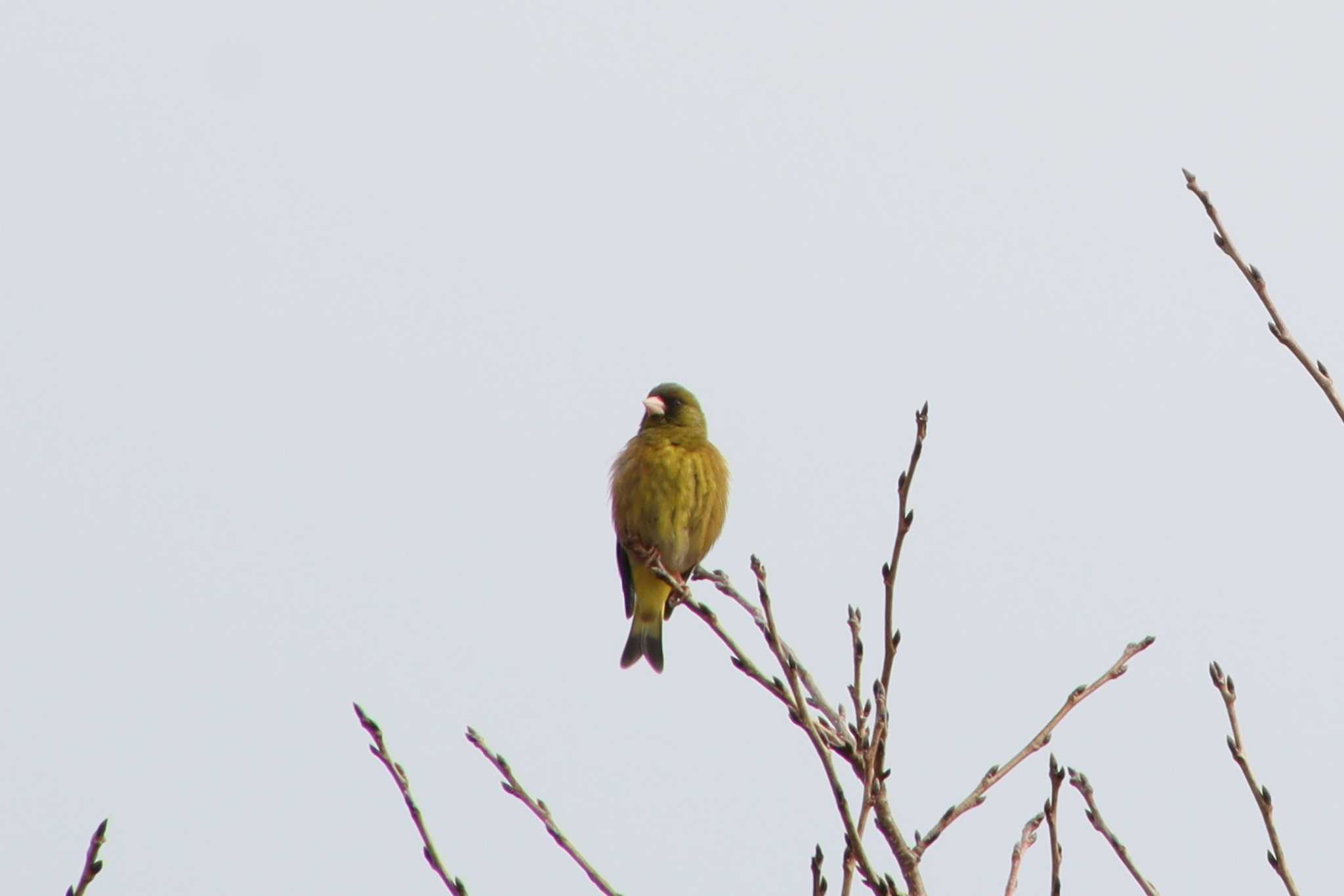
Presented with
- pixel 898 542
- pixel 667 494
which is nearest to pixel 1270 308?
pixel 898 542

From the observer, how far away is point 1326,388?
9.74 feet

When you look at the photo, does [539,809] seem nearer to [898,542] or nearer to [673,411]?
[898,542]

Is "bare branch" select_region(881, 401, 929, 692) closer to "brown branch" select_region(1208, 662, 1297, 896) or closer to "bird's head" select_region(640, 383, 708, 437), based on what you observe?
"brown branch" select_region(1208, 662, 1297, 896)

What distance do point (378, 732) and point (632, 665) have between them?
5392 mm

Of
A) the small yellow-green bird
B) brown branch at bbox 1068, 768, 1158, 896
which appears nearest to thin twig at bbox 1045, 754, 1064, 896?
brown branch at bbox 1068, 768, 1158, 896

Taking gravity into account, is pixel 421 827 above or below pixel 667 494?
below

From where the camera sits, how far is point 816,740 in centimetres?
312

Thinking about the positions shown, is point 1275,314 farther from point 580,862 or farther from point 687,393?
point 687,393

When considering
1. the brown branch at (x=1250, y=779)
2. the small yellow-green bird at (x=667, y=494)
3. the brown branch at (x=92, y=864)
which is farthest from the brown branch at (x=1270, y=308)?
the small yellow-green bird at (x=667, y=494)

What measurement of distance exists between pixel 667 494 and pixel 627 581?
2.71ft

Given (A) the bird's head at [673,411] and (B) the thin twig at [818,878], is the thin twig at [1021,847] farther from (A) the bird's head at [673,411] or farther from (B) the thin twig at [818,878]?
(A) the bird's head at [673,411]

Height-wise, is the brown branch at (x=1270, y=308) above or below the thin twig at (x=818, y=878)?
above

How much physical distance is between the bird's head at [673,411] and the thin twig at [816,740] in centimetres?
449

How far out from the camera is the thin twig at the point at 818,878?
9.80 feet
